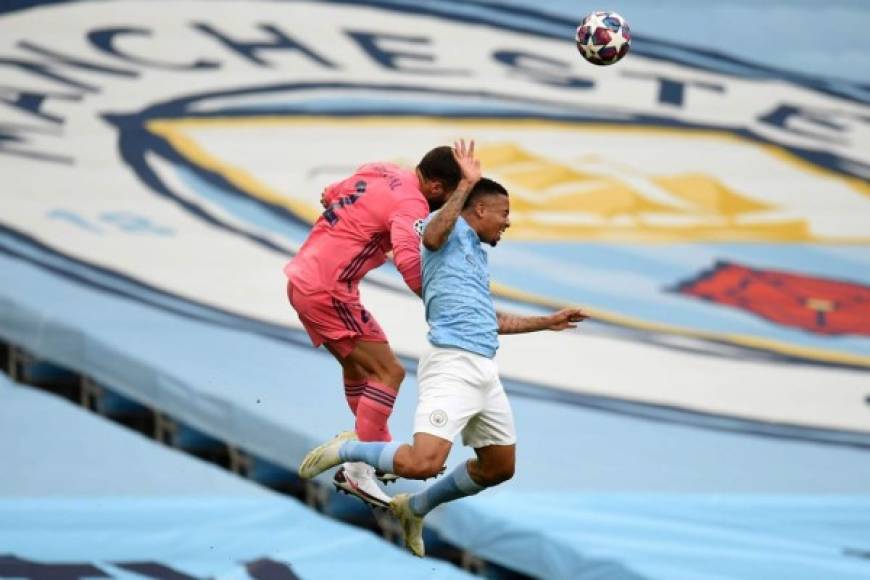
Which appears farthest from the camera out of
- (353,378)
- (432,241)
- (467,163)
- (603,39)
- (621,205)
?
(621,205)

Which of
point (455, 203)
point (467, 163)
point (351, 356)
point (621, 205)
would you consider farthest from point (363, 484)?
point (621, 205)

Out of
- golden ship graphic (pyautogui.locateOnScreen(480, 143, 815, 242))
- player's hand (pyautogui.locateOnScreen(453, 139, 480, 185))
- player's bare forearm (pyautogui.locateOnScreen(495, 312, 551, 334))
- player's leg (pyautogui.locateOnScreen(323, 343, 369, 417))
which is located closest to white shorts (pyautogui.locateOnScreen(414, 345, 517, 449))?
player's bare forearm (pyautogui.locateOnScreen(495, 312, 551, 334))

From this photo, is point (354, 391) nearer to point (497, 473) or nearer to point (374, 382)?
point (374, 382)

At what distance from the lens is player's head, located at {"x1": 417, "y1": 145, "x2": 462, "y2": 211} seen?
785 centimetres

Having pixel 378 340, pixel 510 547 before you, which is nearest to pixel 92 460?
pixel 510 547

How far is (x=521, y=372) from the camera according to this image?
45.2ft

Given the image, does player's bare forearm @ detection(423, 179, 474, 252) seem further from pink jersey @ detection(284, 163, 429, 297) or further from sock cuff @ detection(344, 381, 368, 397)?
sock cuff @ detection(344, 381, 368, 397)

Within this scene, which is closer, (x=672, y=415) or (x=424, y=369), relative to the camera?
(x=424, y=369)

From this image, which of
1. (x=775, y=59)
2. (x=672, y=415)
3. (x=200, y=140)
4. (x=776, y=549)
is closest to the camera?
(x=776, y=549)

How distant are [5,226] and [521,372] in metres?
4.91

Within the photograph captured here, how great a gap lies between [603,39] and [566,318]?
1.80 metres

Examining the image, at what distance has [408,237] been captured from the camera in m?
7.82

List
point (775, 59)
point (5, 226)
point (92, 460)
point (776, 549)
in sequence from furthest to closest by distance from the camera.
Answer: point (775, 59) < point (5, 226) < point (92, 460) < point (776, 549)

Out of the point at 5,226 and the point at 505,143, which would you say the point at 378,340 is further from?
the point at 505,143
